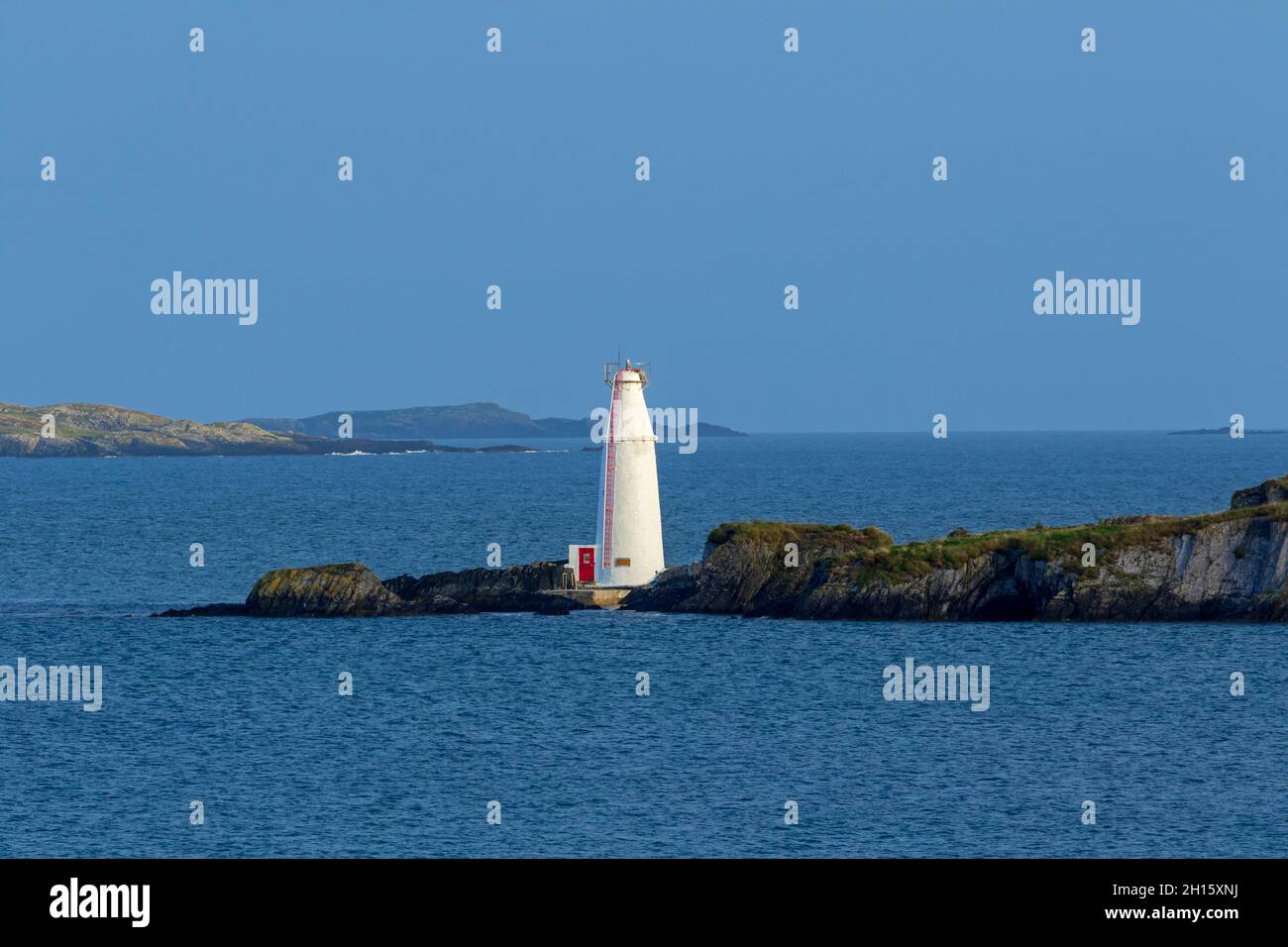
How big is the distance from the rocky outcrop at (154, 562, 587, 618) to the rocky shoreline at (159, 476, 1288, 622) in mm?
56

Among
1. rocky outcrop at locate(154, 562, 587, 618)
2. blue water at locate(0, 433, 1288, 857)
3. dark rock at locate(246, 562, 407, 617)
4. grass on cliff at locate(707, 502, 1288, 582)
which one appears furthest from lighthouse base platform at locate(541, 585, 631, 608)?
dark rock at locate(246, 562, 407, 617)

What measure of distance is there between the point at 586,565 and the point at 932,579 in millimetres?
14088

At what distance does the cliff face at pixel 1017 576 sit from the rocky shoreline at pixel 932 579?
5 centimetres

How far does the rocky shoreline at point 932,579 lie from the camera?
61.6 meters

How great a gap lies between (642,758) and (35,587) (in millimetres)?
51426

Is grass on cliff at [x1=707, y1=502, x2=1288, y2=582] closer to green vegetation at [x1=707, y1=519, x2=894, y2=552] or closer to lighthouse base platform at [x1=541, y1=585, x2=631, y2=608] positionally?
green vegetation at [x1=707, y1=519, x2=894, y2=552]

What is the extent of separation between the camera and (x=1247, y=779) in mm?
40281

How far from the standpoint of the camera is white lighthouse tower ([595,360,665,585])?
63.9m

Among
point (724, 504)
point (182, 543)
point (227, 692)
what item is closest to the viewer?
point (227, 692)
